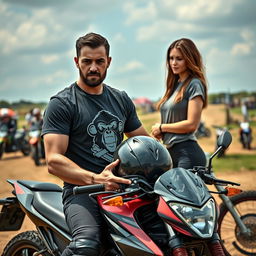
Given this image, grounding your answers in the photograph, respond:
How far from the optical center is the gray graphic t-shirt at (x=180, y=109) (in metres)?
4.43

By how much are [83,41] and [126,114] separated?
0.69 m

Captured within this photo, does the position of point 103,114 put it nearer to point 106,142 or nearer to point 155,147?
point 106,142

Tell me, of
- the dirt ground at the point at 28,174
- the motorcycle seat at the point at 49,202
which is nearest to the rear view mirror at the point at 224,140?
the motorcycle seat at the point at 49,202

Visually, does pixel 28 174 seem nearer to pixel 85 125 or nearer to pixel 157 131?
pixel 157 131

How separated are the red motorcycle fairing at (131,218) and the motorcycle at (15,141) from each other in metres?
14.8

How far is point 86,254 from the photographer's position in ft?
9.48

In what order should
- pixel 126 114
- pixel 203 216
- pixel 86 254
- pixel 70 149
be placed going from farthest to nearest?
1. pixel 126 114
2. pixel 70 149
3. pixel 86 254
4. pixel 203 216

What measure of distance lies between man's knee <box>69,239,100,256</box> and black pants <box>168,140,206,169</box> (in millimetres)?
1507

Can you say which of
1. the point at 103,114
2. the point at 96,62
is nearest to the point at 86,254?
the point at 103,114

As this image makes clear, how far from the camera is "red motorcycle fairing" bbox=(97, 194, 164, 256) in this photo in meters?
2.62

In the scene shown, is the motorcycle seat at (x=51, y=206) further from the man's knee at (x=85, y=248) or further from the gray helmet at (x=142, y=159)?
the gray helmet at (x=142, y=159)

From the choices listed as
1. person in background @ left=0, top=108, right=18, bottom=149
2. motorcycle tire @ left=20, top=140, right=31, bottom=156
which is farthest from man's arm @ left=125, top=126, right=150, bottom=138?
motorcycle tire @ left=20, top=140, right=31, bottom=156

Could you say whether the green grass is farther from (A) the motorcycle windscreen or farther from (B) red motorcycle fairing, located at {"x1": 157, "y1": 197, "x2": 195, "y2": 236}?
(B) red motorcycle fairing, located at {"x1": 157, "y1": 197, "x2": 195, "y2": 236}

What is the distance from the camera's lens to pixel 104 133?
3383 mm
